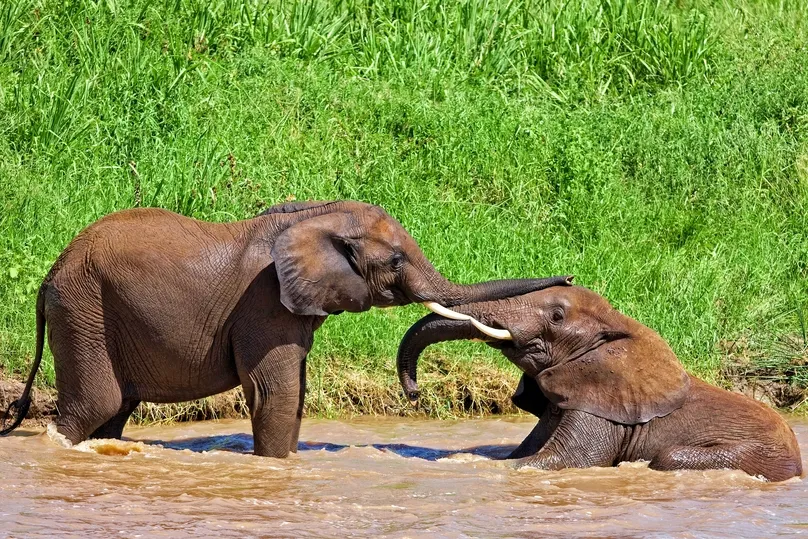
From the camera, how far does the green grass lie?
9.44 metres

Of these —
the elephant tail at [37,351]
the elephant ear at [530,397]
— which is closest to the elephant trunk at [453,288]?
the elephant ear at [530,397]

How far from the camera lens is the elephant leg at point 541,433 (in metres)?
7.21

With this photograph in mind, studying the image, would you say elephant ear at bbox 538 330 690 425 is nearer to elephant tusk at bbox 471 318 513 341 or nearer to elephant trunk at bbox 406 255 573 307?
elephant tusk at bbox 471 318 513 341

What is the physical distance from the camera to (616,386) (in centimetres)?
717

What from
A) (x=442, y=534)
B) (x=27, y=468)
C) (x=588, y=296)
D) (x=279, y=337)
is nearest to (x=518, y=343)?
(x=588, y=296)

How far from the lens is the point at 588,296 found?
7242mm

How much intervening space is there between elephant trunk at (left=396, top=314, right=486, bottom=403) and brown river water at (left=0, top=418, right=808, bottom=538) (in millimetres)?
421

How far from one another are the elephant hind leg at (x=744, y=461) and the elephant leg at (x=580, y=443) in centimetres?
31

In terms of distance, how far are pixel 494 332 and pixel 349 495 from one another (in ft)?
4.22

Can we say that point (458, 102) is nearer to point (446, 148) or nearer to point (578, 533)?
point (446, 148)

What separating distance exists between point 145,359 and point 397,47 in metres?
Answer: 5.96

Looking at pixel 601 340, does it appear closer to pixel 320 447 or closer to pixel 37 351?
pixel 320 447

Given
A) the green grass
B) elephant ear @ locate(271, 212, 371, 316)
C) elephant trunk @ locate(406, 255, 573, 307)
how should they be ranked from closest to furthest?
elephant ear @ locate(271, 212, 371, 316), elephant trunk @ locate(406, 255, 573, 307), the green grass

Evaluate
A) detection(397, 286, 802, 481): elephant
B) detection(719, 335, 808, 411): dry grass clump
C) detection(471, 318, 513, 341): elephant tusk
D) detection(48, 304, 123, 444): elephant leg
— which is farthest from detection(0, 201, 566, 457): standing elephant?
detection(719, 335, 808, 411): dry grass clump
